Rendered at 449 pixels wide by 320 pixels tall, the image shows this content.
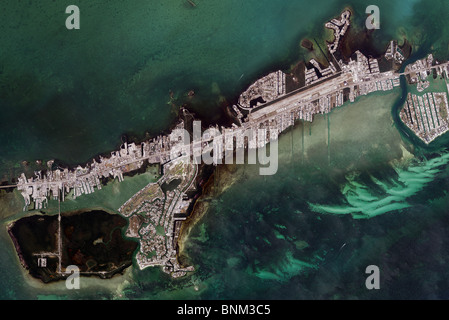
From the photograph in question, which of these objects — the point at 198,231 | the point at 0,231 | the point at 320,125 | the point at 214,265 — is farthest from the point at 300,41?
the point at 0,231

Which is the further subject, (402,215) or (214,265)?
(214,265)

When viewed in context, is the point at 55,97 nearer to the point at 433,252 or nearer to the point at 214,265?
the point at 214,265

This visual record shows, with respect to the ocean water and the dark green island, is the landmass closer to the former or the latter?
the ocean water

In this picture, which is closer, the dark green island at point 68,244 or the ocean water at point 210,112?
the ocean water at point 210,112

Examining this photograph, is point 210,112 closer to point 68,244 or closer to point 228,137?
point 228,137

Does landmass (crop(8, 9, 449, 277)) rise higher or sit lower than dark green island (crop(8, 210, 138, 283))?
higher

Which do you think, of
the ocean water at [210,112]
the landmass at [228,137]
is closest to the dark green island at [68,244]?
the ocean water at [210,112]

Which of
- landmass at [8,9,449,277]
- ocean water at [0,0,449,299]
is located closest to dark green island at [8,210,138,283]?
ocean water at [0,0,449,299]

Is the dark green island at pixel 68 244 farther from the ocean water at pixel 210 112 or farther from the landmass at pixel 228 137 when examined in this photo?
the landmass at pixel 228 137
